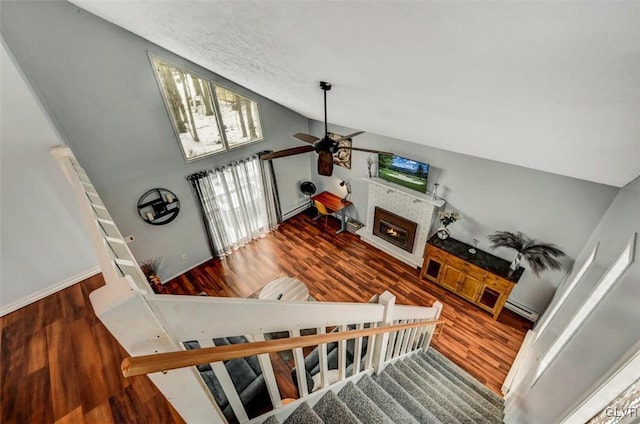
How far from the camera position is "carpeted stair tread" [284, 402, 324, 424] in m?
1.26

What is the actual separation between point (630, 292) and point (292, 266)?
4614 millimetres

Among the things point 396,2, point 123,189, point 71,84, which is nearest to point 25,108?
point 71,84

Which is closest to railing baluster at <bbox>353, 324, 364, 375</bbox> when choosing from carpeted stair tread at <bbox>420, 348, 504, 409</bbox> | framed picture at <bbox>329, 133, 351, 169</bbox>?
carpeted stair tread at <bbox>420, 348, 504, 409</bbox>

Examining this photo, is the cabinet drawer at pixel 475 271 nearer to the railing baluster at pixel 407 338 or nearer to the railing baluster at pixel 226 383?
the railing baluster at pixel 407 338

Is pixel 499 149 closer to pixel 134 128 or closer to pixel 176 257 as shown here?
pixel 134 128

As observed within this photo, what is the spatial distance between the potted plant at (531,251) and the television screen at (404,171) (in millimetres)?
1406

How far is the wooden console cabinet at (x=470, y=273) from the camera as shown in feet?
12.8

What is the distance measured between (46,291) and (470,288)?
533 centimetres

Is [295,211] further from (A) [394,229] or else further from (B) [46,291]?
(B) [46,291]

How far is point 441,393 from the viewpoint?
8.29 ft

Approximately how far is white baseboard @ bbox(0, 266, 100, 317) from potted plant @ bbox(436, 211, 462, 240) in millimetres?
4684

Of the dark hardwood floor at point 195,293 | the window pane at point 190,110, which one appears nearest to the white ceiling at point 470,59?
the window pane at point 190,110

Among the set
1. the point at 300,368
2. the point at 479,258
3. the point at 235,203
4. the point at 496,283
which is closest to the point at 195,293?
the point at 235,203

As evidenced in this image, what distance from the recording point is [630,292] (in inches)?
46.8
